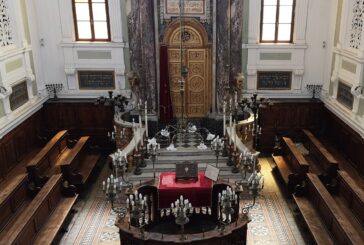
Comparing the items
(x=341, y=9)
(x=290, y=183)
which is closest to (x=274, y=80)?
(x=341, y=9)

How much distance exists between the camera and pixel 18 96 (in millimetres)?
11672

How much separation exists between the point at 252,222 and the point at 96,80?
6.92 metres

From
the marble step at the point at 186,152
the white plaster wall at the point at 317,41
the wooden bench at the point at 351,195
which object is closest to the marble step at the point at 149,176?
the marble step at the point at 186,152

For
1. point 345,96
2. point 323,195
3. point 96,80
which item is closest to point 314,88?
point 345,96

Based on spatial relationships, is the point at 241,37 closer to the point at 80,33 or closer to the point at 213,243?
the point at 80,33

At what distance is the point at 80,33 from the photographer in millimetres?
13281

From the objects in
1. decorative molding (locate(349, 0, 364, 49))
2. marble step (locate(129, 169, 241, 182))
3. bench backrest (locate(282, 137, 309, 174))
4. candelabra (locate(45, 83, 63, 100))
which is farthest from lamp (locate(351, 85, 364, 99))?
candelabra (locate(45, 83, 63, 100))

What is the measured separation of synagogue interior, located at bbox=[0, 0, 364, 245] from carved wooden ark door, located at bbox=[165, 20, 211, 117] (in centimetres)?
3

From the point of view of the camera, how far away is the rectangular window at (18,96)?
11.4m

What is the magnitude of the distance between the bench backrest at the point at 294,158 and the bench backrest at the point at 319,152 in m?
0.52

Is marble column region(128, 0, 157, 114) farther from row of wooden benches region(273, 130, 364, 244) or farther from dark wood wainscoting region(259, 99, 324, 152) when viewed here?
row of wooden benches region(273, 130, 364, 244)

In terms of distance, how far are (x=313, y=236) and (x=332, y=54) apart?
649cm

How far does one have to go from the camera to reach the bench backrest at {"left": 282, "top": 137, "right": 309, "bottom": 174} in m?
10.1

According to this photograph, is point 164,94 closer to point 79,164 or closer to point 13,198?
point 79,164
